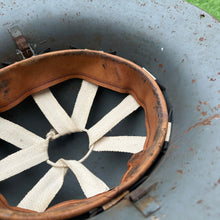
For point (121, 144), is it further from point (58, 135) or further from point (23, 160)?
point (23, 160)

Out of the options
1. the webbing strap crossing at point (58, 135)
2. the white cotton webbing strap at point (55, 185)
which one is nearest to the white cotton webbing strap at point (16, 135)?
the webbing strap crossing at point (58, 135)

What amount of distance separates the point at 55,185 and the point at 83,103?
33cm

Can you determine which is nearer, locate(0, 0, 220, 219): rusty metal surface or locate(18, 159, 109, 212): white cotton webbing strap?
locate(0, 0, 220, 219): rusty metal surface

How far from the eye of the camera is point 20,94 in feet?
3.13

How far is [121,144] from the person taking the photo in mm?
980

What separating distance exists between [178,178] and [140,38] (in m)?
0.51

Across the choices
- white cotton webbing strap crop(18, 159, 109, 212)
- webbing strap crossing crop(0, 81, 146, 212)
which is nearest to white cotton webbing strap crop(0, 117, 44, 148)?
webbing strap crossing crop(0, 81, 146, 212)

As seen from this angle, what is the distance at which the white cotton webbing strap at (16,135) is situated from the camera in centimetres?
99

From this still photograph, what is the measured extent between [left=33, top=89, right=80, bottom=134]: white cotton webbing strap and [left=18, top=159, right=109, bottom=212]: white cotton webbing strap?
130mm

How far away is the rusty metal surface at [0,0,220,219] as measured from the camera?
589 mm

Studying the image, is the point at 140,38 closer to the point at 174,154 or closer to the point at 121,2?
the point at 121,2

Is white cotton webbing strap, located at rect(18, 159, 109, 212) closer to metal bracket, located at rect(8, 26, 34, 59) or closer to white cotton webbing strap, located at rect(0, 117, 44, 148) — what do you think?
white cotton webbing strap, located at rect(0, 117, 44, 148)

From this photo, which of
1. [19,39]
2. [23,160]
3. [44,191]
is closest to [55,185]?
[44,191]

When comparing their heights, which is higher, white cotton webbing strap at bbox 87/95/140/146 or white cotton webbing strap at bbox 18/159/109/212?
white cotton webbing strap at bbox 87/95/140/146
